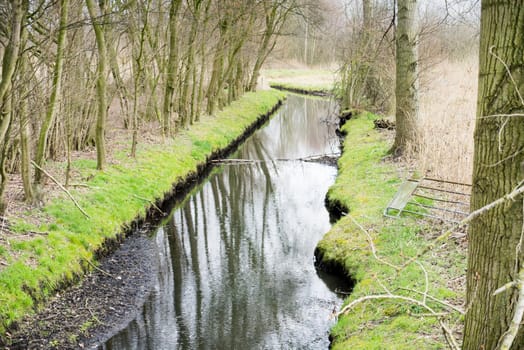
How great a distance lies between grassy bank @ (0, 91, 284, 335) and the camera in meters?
7.61

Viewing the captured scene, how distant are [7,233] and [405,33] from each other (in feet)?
33.5

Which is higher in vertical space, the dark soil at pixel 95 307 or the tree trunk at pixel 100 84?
the tree trunk at pixel 100 84

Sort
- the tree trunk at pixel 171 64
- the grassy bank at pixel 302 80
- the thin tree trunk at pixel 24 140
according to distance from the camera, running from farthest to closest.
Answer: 1. the grassy bank at pixel 302 80
2. the tree trunk at pixel 171 64
3. the thin tree trunk at pixel 24 140

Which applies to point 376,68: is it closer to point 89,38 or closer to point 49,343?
point 89,38

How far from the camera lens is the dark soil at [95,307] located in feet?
23.1

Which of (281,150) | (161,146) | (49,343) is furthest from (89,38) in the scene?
(281,150)

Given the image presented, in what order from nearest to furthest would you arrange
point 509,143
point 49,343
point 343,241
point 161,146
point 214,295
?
point 509,143 → point 49,343 → point 214,295 → point 343,241 → point 161,146

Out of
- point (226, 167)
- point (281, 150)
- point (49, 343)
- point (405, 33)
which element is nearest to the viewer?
point (49, 343)

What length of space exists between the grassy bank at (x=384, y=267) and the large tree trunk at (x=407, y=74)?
44.1 inches

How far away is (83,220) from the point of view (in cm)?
1003

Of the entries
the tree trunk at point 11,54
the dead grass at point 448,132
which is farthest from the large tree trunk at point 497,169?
the dead grass at point 448,132

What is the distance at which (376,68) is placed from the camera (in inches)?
900

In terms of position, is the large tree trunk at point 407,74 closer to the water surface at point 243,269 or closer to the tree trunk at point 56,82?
the water surface at point 243,269

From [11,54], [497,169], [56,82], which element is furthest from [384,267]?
[56,82]
